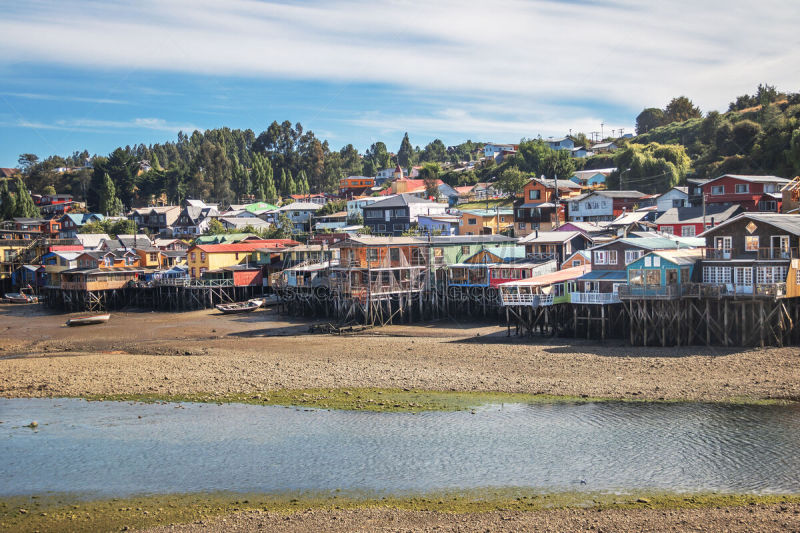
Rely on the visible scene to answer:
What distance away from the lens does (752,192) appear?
219 feet

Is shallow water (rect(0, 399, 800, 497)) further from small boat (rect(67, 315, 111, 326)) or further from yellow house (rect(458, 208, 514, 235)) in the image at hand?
yellow house (rect(458, 208, 514, 235))

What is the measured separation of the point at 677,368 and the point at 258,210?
102496 millimetres

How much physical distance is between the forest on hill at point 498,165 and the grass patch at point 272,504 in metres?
67.4

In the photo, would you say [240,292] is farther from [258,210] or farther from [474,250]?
[258,210]

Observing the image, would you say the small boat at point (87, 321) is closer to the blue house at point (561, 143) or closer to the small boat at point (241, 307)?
the small boat at point (241, 307)

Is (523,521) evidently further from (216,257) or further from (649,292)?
(216,257)

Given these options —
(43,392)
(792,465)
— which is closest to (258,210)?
(43,392)

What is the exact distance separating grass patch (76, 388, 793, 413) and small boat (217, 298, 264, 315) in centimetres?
3177

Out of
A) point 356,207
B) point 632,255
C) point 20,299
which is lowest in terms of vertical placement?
point 20,299

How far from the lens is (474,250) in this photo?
6356cm

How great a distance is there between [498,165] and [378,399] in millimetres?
109411

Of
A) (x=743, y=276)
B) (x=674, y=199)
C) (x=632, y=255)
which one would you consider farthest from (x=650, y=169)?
(x=743, y=276)

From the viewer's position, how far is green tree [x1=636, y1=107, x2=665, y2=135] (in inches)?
6393

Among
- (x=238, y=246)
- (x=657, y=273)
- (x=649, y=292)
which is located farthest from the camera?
(x=238, y=246)
